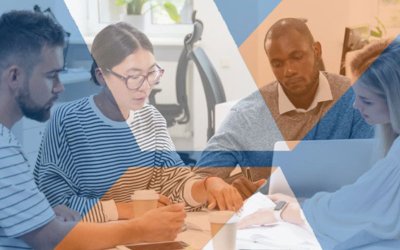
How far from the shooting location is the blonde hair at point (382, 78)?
4.61ft

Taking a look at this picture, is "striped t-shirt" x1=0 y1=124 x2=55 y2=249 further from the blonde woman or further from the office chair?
the blonde woman

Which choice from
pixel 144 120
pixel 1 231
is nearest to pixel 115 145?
pixel 144 120

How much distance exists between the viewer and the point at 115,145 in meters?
1.52

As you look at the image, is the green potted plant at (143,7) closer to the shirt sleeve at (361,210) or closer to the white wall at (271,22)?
the white wall at (271,22)

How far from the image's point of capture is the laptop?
1428 mm

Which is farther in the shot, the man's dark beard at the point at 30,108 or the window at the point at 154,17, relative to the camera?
the man's dark beard at the point at 30,108

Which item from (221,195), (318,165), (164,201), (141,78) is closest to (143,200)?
(164,201)

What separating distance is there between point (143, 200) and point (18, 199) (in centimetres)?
31

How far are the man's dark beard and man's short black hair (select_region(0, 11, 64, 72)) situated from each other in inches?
3.1

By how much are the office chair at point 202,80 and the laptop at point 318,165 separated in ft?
0.63

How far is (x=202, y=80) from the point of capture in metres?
1.39

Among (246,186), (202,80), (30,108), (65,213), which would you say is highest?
(202,80)

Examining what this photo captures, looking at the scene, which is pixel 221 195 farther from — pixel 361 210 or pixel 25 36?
pixel 25 36
